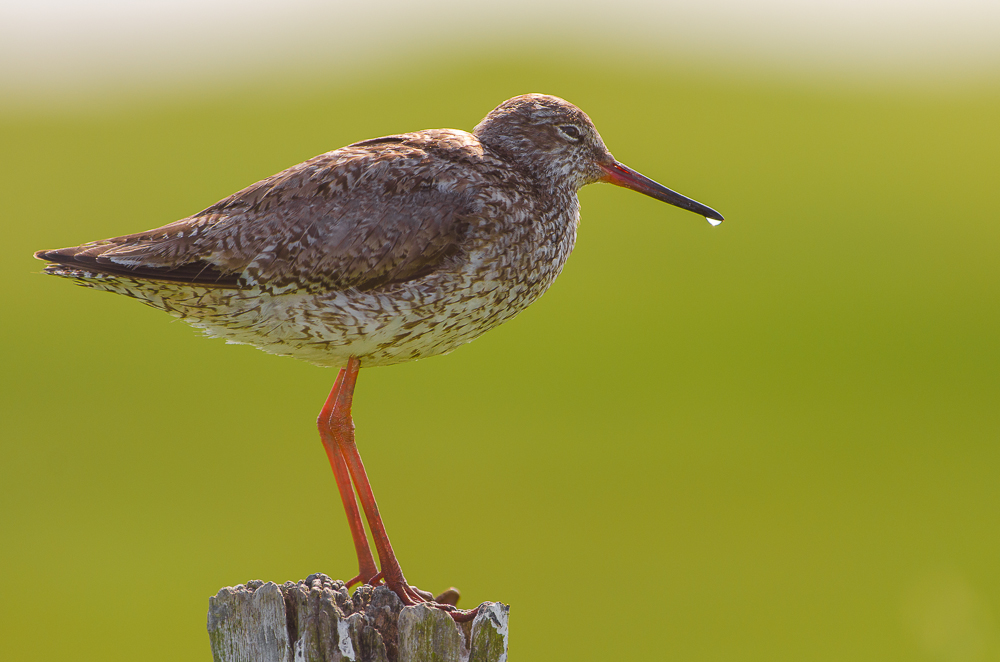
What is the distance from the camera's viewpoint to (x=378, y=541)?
538 centimetres

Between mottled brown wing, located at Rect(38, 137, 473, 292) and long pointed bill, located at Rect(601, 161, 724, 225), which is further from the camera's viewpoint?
long pointed bill, located at Rect(601, 161, 724, 225)

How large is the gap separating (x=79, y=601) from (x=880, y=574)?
14.7 m

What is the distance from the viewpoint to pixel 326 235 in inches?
205

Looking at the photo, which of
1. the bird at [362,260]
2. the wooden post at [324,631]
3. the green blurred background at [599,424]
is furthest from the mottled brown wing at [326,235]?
the green blurred background at [599,424]

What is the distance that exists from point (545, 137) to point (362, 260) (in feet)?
4.98

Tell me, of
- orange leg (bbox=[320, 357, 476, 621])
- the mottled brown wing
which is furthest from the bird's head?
orange leg (bbox=[320, 357, 476, 621])

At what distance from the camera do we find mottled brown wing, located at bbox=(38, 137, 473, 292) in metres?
5.20

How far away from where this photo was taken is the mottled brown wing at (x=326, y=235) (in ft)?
17.0

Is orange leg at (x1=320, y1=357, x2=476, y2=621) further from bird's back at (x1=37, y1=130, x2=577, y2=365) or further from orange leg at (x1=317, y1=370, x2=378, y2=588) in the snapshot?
bird's back at (x1=37, y1=130, x2=577, y2=365)

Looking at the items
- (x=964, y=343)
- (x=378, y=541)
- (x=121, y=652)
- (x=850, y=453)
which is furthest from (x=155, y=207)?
(x=378, y=541)

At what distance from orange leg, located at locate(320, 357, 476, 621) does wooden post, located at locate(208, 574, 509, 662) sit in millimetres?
1074

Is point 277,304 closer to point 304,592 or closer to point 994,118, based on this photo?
point 304,592

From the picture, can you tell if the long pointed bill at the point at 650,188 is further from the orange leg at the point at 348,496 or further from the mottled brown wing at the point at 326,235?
the orange leg at the point at 348,496

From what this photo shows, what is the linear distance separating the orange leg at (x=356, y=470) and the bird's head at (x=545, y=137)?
1.64 m
